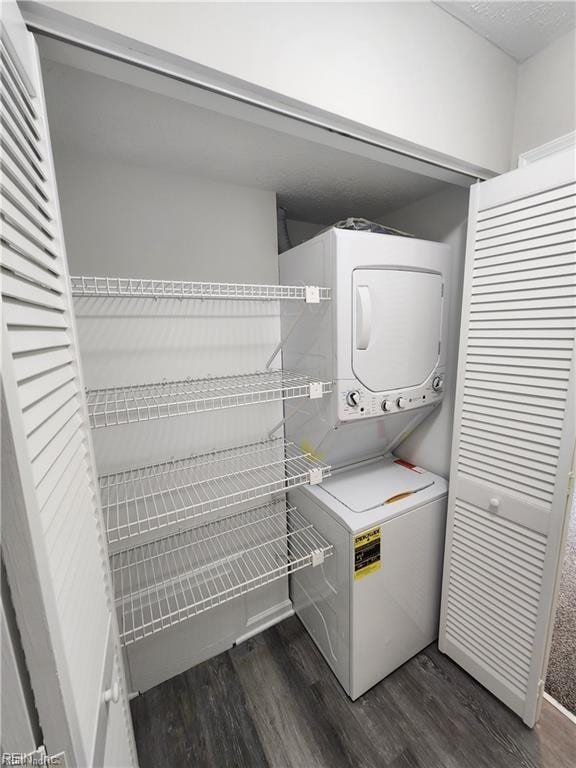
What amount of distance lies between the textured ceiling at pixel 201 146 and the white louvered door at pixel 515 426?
587 millimetres

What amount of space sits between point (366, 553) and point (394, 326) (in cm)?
111

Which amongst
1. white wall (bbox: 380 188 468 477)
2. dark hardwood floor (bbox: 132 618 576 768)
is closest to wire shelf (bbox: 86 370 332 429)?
white wall (bbox: 380 188 468 477)

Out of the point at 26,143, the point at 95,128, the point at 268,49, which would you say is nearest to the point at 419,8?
the point at 268,49

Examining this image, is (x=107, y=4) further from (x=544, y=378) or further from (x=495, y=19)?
(x=544, y=378)

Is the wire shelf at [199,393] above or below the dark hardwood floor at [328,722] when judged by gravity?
above

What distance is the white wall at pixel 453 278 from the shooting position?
5.87ft

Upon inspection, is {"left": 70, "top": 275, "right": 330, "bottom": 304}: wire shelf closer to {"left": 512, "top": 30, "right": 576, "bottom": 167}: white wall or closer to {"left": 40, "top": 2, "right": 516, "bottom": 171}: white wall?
{"left": 40, "top": 2, "right": 516, "bottom": 171}: white wall

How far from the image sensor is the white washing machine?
1574mm

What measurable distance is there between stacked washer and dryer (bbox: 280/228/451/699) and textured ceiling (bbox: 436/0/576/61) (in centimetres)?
80

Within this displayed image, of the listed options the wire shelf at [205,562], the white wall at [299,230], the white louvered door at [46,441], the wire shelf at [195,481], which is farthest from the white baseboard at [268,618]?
the white wall at [299,230]

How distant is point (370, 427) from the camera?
1870mm

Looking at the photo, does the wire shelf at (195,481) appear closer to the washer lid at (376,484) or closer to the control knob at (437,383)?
the washer lid at (376,484)

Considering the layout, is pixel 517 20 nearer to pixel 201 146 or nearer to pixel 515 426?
pixel 201 146

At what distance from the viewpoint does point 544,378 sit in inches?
50.8
